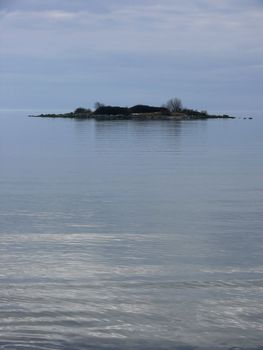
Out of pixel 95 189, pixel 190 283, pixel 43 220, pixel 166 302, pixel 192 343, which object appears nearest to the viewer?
pixel 192 343

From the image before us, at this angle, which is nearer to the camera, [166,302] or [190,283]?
[166,302]

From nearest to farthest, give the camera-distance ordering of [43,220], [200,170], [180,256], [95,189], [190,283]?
[190,283]
[180,256]
[43,220]
[95,189]
[200,170]

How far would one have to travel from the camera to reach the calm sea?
5.81 m

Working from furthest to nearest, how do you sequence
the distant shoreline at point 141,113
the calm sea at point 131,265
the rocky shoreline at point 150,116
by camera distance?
the distant shoreline at point 141,113
the rocky shoreline at point 150,116
the calm sea at point 131,265

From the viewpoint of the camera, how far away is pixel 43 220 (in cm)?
1084

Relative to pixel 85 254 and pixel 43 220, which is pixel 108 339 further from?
pixel 43 220

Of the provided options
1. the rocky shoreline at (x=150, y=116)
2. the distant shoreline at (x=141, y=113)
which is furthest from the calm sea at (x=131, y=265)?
the distant shoreline at (x=141, y=113)

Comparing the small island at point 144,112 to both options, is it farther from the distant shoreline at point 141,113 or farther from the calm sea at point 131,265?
the calm sea at point 131,265

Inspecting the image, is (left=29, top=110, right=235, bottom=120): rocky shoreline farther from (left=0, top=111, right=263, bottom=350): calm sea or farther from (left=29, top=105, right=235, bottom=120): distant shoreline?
(left=0, top=111, right=263, bottom=350): calm sea

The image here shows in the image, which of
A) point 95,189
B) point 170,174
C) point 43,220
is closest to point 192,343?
point 43,220

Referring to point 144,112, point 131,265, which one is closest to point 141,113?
point 144,112

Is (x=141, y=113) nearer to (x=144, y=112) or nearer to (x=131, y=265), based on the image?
(x=144, y=112)

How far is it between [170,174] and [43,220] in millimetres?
8032

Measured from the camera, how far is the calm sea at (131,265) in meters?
5.81
